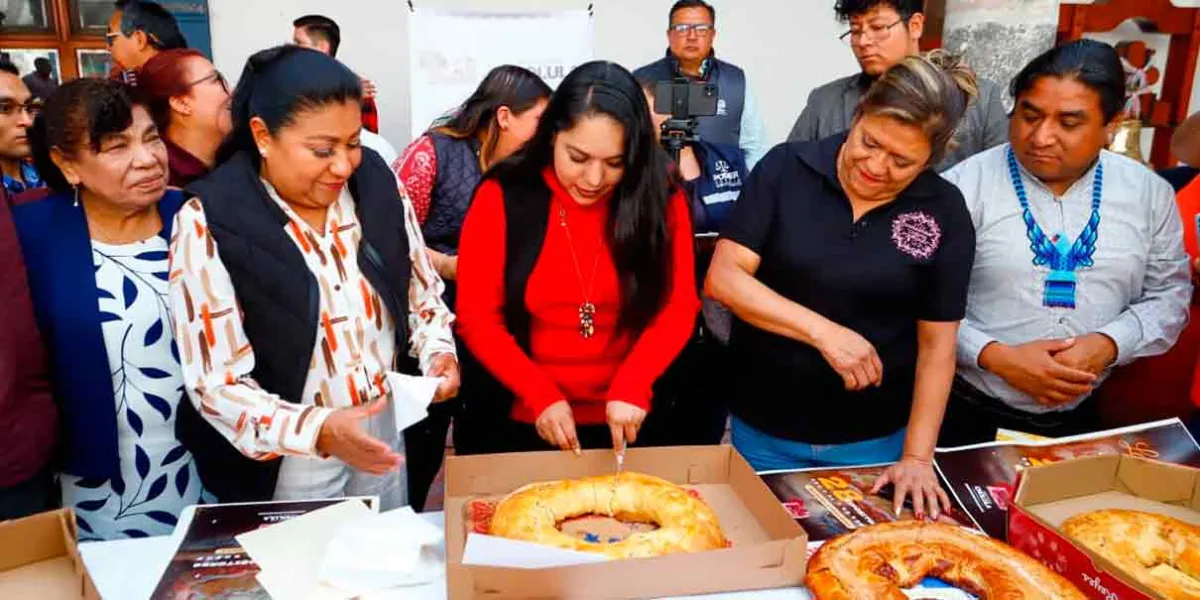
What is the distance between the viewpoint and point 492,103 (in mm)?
2428

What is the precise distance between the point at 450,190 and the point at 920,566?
166 cm

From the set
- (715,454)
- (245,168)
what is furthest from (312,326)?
(715,454)

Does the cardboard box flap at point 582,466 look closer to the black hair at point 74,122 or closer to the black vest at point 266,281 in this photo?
the black vest at point 266,281

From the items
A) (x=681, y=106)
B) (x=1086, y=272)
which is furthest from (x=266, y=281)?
(x=1086, y=272)

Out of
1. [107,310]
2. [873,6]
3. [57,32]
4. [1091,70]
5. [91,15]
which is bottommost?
[107,310]

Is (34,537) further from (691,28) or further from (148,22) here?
(691,28)

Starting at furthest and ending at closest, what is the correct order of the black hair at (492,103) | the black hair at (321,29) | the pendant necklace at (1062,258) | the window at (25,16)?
the window at (25,16) < the black hair at (321,29) < the black hair at (492,103) < the pendant necklace at (1062,258)

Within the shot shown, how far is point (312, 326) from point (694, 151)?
5.81ft

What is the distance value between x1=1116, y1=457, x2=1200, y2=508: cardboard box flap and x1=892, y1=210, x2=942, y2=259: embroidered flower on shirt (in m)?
0.51

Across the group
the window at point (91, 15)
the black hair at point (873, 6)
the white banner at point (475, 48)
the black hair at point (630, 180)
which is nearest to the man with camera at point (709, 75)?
the white banner at point (475, 48)

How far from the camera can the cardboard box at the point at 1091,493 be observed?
130 centimetres

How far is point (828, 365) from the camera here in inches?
65.7

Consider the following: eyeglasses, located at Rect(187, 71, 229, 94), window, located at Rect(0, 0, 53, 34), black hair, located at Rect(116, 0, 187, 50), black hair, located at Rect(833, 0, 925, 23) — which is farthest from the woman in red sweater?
window, located at Rect(0, 0, 53, 34)

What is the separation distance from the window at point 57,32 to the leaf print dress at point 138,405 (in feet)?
12.6
